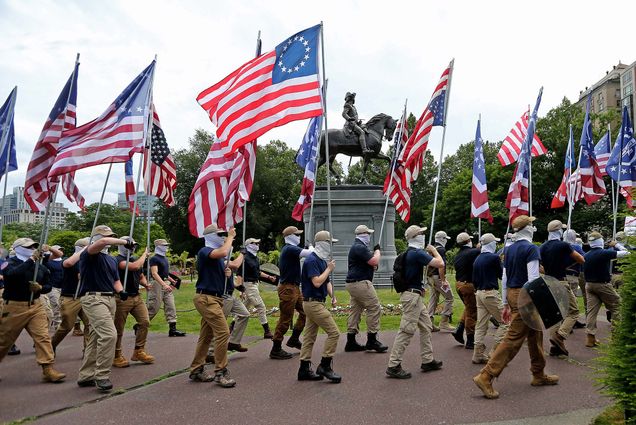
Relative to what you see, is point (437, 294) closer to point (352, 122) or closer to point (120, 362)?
point (120, 362)

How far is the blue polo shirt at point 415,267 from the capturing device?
26.1 ft

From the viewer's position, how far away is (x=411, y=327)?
777 centimetres

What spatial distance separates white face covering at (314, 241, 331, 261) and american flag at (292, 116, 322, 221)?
3.88 meters

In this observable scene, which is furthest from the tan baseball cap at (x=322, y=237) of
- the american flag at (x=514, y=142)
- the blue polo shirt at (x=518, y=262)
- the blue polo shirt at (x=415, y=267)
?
the american flag at (x=514, y=142)

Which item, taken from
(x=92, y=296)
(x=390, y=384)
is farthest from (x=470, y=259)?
(x=92, y=296)

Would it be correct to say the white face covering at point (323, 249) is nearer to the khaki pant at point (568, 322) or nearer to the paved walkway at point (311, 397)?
the paved walkway at point (311, 397)

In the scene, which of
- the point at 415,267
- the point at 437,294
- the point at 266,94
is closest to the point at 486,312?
the point at 415,267

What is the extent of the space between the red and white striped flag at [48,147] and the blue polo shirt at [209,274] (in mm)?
3126

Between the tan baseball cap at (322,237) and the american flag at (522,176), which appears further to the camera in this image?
the american flag at (522,176)

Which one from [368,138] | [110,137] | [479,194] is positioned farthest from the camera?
[368,138]

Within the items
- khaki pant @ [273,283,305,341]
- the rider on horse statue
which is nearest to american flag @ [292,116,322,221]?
khaki pant @ [273,283,305,341]

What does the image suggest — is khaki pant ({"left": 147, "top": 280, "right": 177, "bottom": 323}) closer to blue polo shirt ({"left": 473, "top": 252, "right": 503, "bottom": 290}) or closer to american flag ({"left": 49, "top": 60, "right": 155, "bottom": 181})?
american flag ({"left": 49, "top": 60, "right": 155, "bottom": 181})

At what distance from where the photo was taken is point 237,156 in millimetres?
9234

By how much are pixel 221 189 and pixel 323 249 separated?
230 cm
